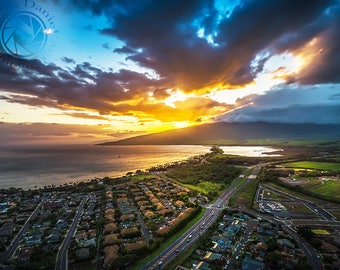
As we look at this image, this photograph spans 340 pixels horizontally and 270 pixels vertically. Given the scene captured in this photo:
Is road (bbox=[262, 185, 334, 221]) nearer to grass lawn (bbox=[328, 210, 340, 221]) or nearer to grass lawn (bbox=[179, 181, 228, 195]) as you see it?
grass lawn (bbox=[328, 210, 340, 221])

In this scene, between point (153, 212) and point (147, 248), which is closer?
point (147, 248)

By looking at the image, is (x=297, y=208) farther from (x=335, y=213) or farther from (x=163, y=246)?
(x=163, y=246)

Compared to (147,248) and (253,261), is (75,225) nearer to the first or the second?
(147,248)

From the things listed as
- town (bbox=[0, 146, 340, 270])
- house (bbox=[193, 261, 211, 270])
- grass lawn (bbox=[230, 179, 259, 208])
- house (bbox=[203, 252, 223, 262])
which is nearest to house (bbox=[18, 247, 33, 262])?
town (bbox=[0, 146, 340, 270])

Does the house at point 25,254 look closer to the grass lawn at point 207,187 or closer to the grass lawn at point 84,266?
the grass lawn at point 84,266

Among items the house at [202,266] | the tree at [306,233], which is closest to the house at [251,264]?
the house at [202,266]

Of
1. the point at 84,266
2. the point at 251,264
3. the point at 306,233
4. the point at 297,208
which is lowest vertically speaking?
the point at 84,266

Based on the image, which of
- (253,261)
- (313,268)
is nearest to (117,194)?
(253,261)

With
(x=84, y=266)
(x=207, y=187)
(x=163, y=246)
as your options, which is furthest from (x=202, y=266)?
(x=207, y=187)
